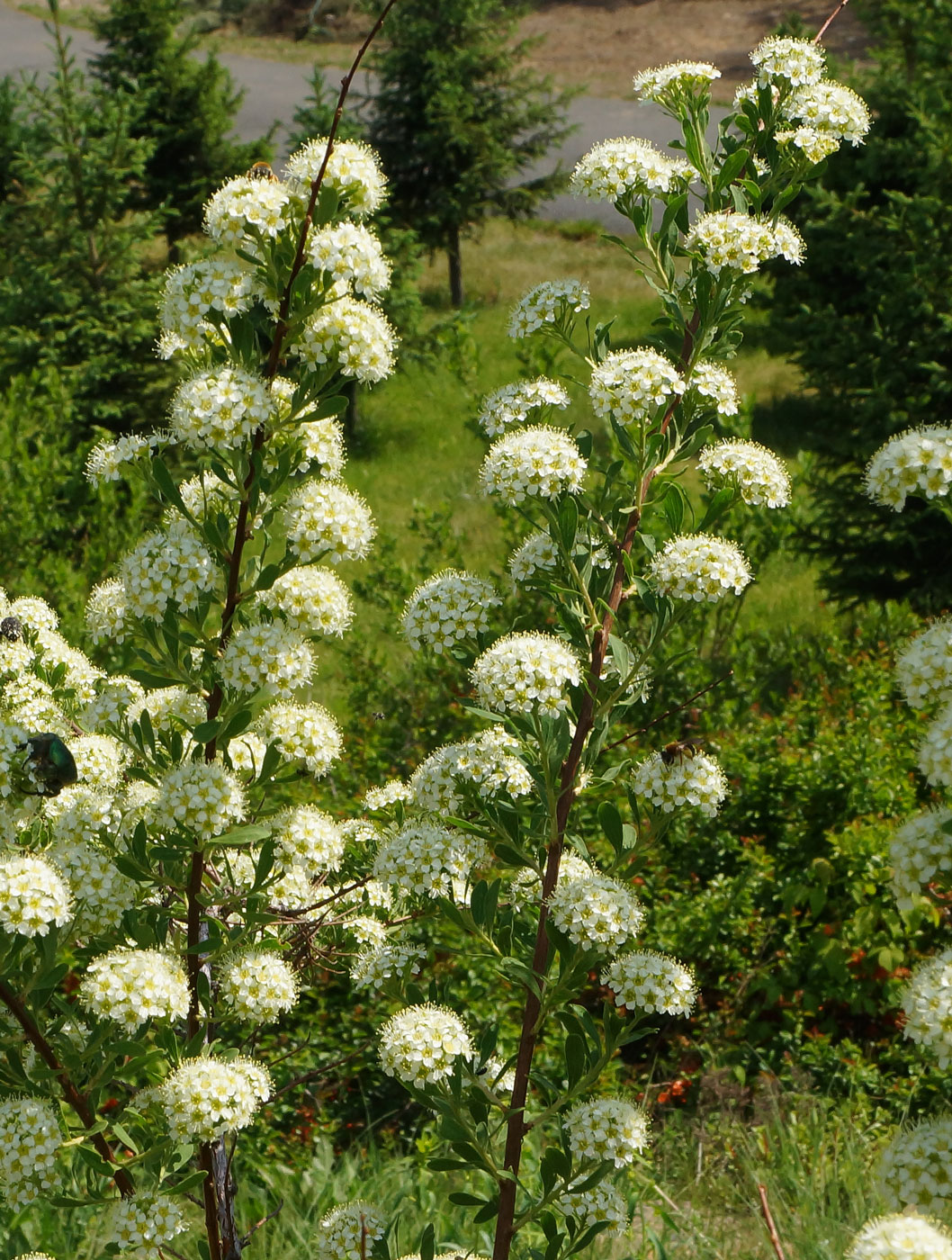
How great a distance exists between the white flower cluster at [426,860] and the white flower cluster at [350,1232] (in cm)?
55

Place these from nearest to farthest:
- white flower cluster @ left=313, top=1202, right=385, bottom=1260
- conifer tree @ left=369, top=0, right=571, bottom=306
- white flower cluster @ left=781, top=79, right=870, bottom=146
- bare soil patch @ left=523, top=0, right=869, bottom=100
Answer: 1. white flower cluster @ left=313, top=1202, right=385, bottom=1260
2. white flower cluster @ left=781, top=79, right=870, bottom=146
3. conifer tree @ left=369, top=0, right=571, bottom=306
4. bare soil patch @ left=523, top=0, right=869, bottom=100

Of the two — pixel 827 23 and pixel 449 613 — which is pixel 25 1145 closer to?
pixel 449 613

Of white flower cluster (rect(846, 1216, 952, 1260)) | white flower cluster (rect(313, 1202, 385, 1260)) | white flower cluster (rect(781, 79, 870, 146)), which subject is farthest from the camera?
white flower cluster (rect(781, 79, 870, 146))

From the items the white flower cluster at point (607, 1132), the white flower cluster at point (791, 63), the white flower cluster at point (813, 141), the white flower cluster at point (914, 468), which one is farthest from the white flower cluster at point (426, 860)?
the white flower cluster at point (791, 63)

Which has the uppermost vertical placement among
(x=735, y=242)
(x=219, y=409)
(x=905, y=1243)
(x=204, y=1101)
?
(x=735, y=242)

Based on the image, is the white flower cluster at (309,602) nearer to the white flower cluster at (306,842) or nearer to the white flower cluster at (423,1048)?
the white flower cluster at (306,842)

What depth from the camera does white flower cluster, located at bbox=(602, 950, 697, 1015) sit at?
7.25 ft

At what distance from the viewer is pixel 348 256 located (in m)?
2.21

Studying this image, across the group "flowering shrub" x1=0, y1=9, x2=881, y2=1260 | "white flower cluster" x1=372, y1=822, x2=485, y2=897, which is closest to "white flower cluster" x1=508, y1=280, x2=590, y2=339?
"flowering shrub" x1=0, y1=9, x2=881, y2=1260

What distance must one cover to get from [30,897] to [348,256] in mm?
1136

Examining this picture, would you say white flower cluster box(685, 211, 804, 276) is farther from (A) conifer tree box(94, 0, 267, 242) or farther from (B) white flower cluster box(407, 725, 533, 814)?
(A) conifer tree box(94, 0, 267, 242)

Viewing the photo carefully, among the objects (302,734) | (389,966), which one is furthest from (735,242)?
(389,966)

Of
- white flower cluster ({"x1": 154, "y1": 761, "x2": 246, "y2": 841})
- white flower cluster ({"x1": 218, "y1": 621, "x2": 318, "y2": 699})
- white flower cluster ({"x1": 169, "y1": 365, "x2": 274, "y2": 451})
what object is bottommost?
white flower cluster ({"x1": 154, "y1": 761, "x2": 246, "y2": 841})

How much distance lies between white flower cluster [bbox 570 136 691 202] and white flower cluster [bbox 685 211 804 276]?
6.3 inches
